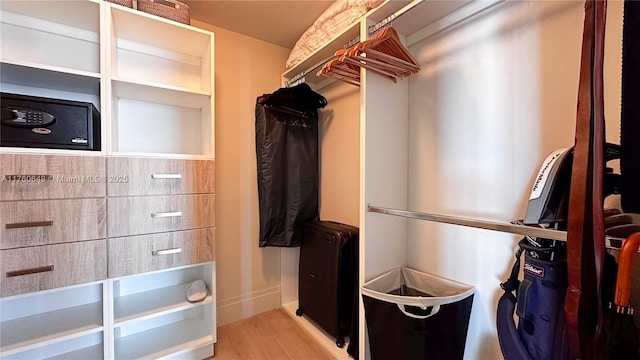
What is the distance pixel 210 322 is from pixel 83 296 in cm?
74

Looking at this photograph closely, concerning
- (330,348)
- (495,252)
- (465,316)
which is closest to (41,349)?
(330,348)

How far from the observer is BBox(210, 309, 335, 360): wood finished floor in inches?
→ 64.4

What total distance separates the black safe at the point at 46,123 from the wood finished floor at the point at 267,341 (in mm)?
1431

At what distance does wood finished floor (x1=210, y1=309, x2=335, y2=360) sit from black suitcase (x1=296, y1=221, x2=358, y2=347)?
0.14 m

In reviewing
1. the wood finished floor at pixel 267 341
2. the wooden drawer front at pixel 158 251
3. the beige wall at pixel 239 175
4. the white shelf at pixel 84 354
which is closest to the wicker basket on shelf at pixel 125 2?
the beige wall at pixel 239 175

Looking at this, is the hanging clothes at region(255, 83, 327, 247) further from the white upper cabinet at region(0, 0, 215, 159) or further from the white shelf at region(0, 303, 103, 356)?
the white shelf at region(0, 303, 103, 356)

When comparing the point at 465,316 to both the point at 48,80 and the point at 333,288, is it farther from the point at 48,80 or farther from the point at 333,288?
the point at 48,80

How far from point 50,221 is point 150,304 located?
0.69m

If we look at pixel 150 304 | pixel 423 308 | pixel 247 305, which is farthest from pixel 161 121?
pixel 423 308

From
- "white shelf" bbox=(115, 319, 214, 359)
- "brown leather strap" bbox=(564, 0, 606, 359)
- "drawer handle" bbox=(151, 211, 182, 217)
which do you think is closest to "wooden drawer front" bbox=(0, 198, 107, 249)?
"drawer handle" bbox=(151, 211, 182, 217)

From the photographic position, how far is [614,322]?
626mm

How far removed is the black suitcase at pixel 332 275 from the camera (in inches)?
64.6

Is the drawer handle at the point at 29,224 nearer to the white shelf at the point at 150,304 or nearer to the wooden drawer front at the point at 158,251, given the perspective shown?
the wooden drawer front at the point at 158,251

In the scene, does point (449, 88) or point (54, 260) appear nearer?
point (54, 260)
